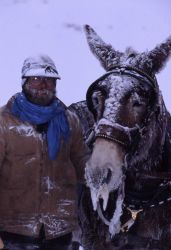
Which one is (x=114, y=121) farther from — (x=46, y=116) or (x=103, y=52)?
(x=103, y=52)

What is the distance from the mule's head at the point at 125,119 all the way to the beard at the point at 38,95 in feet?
0.84

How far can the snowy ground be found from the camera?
329 inches

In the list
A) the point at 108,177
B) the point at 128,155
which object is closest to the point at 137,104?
the point at 128,155

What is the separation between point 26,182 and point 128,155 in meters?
0.63

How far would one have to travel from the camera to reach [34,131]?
10.3 feet

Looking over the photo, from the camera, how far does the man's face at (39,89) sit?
10.2 ft

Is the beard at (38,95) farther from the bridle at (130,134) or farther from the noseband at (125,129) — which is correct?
the noseband at (125,129)

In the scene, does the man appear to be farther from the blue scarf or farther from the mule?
the mule

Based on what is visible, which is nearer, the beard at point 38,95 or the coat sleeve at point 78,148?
the beard at point 38,95

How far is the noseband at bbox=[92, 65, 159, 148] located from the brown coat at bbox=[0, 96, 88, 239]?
Answer: 418mm

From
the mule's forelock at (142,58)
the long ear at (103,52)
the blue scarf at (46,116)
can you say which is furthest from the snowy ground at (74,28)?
the blue scarf at (46,116)

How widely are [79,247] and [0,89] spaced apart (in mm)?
3894

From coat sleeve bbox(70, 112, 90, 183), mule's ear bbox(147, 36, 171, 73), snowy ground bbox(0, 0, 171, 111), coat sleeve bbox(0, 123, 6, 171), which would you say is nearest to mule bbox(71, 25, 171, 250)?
mule's ear bbox(147, 36, 171, 73)

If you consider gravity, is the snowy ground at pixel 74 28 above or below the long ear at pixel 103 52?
above
